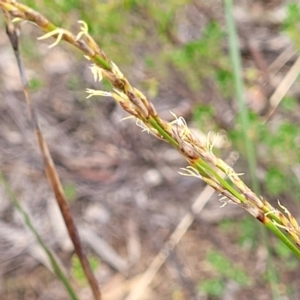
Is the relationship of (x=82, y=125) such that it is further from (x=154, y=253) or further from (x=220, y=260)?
(x=220, y=260)

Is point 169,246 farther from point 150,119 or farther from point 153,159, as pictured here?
point 150,119

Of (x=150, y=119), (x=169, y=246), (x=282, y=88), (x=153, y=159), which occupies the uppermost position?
(x=150, y=119)

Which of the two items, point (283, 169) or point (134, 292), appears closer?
point (283, 169)

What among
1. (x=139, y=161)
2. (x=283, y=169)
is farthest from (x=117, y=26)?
(x=139, y=161)

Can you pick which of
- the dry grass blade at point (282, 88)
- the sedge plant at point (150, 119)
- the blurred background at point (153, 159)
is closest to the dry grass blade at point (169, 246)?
the blurred background at point (153, 159)

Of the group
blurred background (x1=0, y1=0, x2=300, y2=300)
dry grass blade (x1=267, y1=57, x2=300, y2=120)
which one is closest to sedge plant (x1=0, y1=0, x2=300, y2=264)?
blurred background (x1=0, y1=0, x2=300, y2=300)

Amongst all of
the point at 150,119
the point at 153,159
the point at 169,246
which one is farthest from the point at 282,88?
the point at 150,119

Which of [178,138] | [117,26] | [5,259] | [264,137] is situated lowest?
[5,259]

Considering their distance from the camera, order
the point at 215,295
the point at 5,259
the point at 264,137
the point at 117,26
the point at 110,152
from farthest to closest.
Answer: the point at 110,152, the point at 5,259, the point at 215,295, the point at 264,137, the point at 117,26
